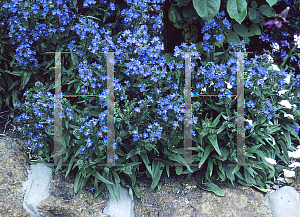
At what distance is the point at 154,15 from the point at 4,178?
7.49ft

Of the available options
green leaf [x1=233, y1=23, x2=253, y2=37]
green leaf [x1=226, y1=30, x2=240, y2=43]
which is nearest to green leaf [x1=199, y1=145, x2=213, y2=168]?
green leaf [x1=226, y1=30, x2=240, y2=43]

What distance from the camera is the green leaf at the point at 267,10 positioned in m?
3.65

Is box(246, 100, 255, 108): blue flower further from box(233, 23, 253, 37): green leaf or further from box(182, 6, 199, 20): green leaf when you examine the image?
box(182, 6, 199, 20): green leaf

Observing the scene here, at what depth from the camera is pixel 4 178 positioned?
2.81 m

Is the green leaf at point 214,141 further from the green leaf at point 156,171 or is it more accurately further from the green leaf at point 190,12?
the green leaf at point 190,12

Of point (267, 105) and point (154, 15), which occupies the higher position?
point (154, 15)

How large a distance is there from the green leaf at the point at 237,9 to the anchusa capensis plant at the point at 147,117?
0.59ft

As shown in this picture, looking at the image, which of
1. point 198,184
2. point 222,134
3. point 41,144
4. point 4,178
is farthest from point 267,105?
point 4,178

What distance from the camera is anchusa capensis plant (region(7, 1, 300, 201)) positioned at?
2.70m

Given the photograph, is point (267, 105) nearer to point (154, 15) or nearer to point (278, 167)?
point (278, 167)

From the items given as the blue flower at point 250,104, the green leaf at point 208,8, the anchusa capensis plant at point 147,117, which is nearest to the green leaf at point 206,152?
the anchusa capensis plant at point 147,117

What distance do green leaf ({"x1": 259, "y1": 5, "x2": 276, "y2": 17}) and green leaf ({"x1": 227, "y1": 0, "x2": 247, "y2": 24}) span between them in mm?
688

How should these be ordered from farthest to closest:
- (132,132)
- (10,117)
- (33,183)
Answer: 1. (10,117)
2. (33,183)
3. (132,132)

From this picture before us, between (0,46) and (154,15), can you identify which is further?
(154,15)
